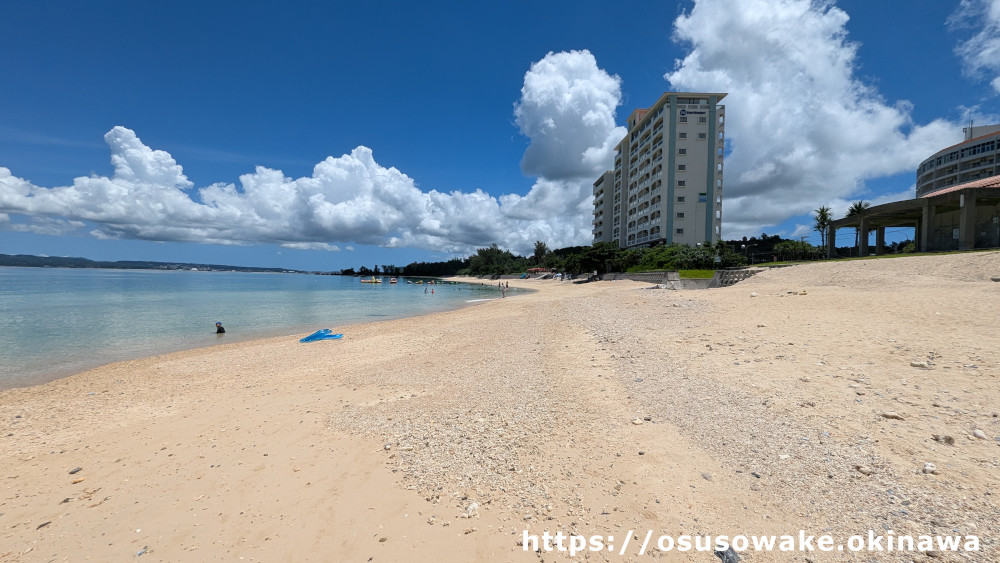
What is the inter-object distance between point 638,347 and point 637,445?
6.25m

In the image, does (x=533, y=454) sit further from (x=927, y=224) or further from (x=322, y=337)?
(x=927, y=224)

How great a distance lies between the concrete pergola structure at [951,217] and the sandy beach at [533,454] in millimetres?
28764

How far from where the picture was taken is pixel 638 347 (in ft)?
36.3

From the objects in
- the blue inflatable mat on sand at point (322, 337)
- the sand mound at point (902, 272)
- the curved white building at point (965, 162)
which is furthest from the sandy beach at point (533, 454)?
the curved white building at point (965, 162)

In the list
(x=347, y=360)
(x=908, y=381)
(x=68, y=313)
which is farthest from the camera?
A: (x=68, y=313)

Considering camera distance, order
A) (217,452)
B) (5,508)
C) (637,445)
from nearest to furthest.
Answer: (5,508)
(637,445)
(217,452)

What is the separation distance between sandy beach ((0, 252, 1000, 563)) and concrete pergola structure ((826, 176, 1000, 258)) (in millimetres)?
28764

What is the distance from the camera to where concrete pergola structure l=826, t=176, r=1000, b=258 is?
2811 centimetres

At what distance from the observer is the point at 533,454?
510 cm

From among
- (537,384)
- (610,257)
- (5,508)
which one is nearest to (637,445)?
(537,384)

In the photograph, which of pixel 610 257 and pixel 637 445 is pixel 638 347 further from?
pixel 610 257

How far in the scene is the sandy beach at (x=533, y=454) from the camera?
3678 millimetres

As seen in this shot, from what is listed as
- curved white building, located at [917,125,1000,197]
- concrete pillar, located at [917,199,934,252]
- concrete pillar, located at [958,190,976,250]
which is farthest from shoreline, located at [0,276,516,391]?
curved white building, located at [917,125,1000,197]

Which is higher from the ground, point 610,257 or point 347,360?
point 610,257
